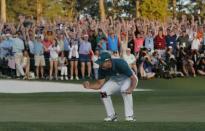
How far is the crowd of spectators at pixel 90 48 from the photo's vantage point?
83.9ft

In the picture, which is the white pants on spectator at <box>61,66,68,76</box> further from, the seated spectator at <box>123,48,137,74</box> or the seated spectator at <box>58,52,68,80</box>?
the seated spectator at <box>123,48,137,74</box>

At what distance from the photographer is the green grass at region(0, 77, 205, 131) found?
11523mm

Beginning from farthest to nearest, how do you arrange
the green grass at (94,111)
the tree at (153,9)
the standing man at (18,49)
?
1. the tree at (153,9)
2. the standing man at (18,49)
3. the green grass at (94,111)

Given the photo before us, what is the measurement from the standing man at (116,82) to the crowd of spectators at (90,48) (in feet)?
38.9

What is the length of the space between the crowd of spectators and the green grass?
9.39 ft

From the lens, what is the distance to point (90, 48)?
25656mm

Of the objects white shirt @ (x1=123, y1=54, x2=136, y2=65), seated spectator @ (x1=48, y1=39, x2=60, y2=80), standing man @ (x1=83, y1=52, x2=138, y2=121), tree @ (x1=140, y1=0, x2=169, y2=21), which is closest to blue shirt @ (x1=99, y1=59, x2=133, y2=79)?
standing man @ (x1=83, y1=52, x2=138, y2=121)

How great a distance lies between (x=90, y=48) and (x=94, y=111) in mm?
10081

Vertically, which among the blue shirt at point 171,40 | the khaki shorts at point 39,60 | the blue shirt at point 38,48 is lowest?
the khaki shorts at point 39,60

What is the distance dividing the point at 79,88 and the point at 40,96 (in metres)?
2.88

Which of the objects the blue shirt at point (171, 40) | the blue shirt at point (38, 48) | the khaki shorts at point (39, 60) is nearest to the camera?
the blue shirt at point (38, 48)

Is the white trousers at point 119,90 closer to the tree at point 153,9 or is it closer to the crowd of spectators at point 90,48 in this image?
the crowd of spectators at point 90,48

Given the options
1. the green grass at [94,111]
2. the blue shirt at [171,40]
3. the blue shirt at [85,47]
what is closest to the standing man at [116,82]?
the green grass at [94,111]
